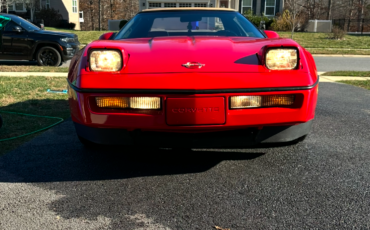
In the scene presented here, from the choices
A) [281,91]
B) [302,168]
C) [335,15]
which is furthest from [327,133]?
[335,15]

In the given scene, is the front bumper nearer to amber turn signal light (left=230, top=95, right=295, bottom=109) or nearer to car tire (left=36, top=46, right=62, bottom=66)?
amber turn signal light (left=230, top=95, right=295, bottom=109)

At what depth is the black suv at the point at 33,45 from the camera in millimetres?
11188

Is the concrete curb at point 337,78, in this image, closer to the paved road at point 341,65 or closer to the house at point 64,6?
the paved road at point 341,65

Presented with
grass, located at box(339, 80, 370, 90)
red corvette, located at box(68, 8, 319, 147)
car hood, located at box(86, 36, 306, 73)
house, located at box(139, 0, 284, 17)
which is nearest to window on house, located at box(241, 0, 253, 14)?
house, located at box(139, 0, 284, 17)

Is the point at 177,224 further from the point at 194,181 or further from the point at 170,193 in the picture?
the point at 194,181

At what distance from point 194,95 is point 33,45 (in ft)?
Answer: 32.2

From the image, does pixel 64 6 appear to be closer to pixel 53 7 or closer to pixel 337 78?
pixel 53 7

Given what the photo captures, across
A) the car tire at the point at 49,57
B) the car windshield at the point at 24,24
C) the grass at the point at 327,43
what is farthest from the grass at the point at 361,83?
the grass at the point at 327,43

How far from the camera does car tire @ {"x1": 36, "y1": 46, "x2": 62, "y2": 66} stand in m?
11.3

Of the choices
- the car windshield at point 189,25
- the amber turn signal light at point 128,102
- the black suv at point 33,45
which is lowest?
the black suv at point 33,45

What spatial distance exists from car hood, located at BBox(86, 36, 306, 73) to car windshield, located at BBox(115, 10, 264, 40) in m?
0.72

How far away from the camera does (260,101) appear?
8.86 feet

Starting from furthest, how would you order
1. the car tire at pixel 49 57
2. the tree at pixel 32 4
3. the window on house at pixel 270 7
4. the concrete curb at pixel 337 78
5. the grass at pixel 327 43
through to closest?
the tree at pixel 32 4, the window on house at pixel 270 7, the grass at pixel 327 43, the car tire at pixel 49 57, the concrete curb at pixel 337 78

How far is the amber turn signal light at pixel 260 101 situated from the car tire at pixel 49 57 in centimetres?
966
